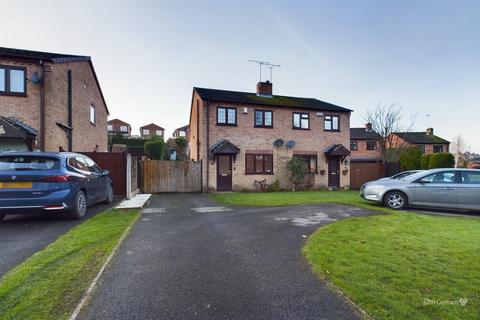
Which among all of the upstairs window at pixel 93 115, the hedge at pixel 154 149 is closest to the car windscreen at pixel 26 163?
the upstairs window at pixel 93 115

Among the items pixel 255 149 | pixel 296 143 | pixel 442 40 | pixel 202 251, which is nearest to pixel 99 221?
pixel 202 251

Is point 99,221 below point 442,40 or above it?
below

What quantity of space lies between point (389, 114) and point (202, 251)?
90.6ft

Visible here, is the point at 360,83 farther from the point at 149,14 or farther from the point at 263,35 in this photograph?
the point at 149,14

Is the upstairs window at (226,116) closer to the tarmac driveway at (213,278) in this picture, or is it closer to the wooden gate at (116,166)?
the wooden gate at (116,166)

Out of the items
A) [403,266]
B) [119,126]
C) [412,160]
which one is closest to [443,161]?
[412,160]

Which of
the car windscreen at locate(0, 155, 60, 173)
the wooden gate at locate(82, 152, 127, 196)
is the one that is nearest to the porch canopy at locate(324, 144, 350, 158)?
the wooden gate at locate(82, 152, 127, 196)

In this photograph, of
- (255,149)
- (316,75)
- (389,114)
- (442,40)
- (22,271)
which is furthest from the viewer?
(389,114)

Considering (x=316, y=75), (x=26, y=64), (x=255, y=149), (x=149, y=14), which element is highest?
(x=149, y=14)

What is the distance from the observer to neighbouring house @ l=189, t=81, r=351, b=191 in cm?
1552

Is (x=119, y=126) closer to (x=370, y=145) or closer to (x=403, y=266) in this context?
(x=370, y=145)

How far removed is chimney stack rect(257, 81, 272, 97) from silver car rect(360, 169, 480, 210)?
451 inches

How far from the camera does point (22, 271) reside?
324 cm

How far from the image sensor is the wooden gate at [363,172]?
1917 cm
